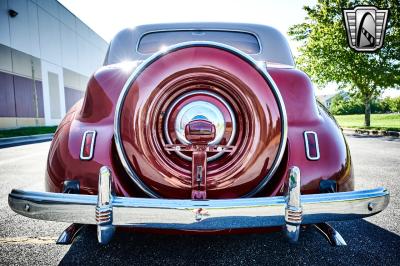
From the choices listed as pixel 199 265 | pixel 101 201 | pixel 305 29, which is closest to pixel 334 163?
pixel 199 265

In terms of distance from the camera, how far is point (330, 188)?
1.44 metres

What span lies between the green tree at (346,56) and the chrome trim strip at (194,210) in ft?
61.5

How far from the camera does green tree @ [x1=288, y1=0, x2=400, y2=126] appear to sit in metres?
16.3

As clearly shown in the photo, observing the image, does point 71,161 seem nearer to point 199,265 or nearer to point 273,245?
point 199,265

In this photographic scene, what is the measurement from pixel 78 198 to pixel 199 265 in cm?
86

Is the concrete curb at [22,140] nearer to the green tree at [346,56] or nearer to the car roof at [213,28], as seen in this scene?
the car roof at [213,28]

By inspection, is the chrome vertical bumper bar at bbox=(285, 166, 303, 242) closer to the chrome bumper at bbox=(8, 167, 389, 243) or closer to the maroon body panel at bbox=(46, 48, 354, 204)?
the chrome bumper at bbox=(8, 167, 389, 243)

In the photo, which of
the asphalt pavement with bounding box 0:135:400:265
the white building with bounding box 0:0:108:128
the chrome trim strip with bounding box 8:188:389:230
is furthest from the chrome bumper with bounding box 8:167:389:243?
the white building with bounding box 0:0:108:128

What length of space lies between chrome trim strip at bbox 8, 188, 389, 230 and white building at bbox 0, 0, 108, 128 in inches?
671

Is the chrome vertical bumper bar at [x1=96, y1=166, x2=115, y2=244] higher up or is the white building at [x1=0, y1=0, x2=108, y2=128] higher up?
the white building at [x1=0, y1=0, x2=108, y2=128]

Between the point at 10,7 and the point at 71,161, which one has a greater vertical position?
the point at 10,7

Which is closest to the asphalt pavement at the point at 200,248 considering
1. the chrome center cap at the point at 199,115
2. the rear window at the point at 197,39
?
the chrome center cap at the point at 199,115

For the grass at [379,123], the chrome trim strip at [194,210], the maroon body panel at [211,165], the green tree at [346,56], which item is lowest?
the grass at [379,123]

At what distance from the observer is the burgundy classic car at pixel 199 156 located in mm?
1219
